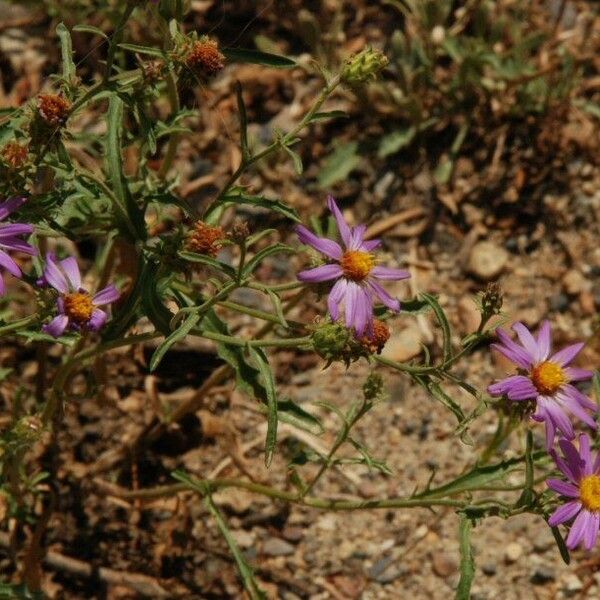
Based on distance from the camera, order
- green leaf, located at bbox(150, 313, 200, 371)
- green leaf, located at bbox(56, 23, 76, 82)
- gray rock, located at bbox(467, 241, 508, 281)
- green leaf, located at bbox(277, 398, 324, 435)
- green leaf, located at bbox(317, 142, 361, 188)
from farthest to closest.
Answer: green leaf, located at bbox(317, 142, 361, 188) < gray rock, located at bbox(467, 241, 508, 281) < green leaf, located at bbox(277, 398, 324, 435) < green leaf, located at bbox(56, 23, 76, 82) < green leaf, located at bbox(150, 313, 200, 371)

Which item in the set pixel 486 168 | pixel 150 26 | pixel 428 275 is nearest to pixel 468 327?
pixel 428 275

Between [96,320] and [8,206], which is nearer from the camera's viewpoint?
[8,206]

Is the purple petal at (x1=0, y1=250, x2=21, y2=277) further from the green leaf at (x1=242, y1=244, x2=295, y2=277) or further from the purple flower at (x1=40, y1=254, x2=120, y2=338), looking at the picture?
the green leaf at (x1=242, y1=244, x2=295, y2=277)

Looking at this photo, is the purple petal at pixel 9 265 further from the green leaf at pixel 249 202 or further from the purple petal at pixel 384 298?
Result: the purple petal at pixel 384 298

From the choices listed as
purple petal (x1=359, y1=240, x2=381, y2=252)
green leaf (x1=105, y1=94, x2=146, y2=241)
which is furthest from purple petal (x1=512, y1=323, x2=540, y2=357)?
green leaf (x1=105, y1=94, x2=146, y2=241)

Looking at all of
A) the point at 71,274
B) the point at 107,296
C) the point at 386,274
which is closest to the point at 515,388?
the point at 386,274

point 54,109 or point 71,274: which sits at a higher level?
point 54,109

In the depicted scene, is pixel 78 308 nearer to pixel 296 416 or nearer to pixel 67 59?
pixel 67 59
